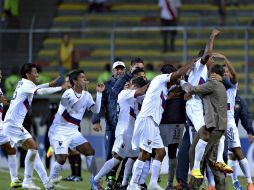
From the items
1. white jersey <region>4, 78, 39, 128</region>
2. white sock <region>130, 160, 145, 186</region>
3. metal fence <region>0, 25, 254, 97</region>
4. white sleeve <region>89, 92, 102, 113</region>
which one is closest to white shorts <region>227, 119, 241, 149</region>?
white sock <region>130, 160, 145, 186</region>

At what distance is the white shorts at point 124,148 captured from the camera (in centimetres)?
2019

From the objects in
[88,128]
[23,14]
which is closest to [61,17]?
[23,14]

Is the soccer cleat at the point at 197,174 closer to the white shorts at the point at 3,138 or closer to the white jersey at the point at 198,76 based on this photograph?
the white jersey at the point at 198,76

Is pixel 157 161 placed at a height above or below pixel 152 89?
below

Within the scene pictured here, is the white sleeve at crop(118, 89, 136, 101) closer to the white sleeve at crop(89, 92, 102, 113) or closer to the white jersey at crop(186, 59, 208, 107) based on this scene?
the white sleeve at crop(89, 92, 102, 113)

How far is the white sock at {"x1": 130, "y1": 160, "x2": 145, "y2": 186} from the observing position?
19234mm

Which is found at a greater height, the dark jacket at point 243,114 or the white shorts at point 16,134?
the dark jacket at point 243,114

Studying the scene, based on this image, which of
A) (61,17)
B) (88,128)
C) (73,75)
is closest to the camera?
(73,75)

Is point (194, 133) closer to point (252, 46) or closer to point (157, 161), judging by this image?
point (157, 161)

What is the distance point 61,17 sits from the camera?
3456 cm

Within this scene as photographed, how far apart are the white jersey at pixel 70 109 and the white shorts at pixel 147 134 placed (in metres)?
1.38

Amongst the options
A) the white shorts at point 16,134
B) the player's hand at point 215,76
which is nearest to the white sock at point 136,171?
the player's hand at point 215,76

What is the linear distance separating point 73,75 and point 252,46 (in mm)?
9621

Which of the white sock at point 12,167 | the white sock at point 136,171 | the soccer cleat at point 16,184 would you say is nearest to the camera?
the white sock at point 136,171
